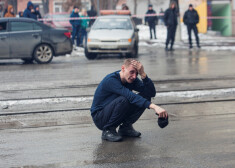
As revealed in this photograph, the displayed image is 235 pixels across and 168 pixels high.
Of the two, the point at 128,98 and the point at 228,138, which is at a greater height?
the point at 128,98

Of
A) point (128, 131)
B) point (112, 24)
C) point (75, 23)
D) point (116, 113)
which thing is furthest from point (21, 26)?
point (116, 113)

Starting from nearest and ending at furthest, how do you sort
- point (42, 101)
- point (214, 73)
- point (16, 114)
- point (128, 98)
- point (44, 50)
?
point (128, 98) < point (16, 114) < point (42, 101) < point (214, 73) < point (44, 50)

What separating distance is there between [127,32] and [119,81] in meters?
13.1

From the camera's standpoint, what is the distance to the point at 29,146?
6.11 meters

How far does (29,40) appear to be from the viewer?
16953 mm

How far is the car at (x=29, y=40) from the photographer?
658 inches

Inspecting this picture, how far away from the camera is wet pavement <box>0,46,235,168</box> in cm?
542

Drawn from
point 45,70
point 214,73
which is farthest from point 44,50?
point 214,73

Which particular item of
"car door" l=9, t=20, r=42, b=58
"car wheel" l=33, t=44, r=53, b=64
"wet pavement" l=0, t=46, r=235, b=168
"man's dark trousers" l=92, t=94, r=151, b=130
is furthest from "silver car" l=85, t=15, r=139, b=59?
→ "man's dark trousers" l=92, t=94, r=151, b=130

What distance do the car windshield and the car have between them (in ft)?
7.07

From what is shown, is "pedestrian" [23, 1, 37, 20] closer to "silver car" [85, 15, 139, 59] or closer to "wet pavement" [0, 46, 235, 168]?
"silver car" [85, 15, 139, 59]

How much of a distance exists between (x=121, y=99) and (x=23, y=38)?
37.4 ft

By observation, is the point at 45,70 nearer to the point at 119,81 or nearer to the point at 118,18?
the point at 118,18

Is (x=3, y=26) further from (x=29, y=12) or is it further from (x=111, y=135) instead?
(x=111, y=135)
